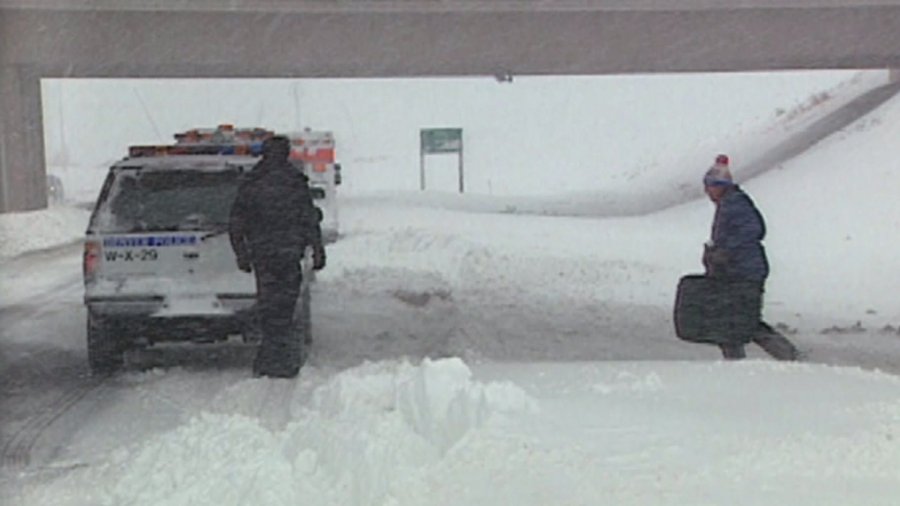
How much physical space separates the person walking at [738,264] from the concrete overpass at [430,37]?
32.9 ft

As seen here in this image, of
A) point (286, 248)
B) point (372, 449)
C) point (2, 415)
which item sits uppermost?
point (286, 248)

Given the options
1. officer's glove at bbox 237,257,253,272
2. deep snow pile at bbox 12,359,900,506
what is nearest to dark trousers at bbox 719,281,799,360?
deep snow pile at bbox 12,359,900,506

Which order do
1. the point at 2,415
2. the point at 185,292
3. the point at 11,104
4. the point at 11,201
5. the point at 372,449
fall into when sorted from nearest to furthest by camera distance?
the point at 372,449 → the point at 2,415 → the point at 185,292 → the point at 11,104 → the point at 11,201

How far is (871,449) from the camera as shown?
17.7 ft

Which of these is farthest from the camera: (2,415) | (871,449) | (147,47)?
(147,47)

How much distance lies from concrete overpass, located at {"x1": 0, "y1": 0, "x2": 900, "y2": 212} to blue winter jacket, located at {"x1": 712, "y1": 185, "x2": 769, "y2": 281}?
10.1 metres

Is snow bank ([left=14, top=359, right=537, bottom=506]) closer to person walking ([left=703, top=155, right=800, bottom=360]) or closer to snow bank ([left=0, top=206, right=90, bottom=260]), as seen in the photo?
person walking ([left=703, top=155, right=800, bottom=360])

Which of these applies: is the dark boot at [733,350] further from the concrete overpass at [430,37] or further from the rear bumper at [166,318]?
the concrete overpass at [430,37]

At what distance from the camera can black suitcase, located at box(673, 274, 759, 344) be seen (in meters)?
9.42

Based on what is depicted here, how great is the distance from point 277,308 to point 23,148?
64.3 feet

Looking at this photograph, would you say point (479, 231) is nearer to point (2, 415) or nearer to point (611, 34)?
point (611, 34)

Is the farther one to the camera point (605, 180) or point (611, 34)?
point (605, 180)

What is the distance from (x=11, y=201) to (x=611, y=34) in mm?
14789

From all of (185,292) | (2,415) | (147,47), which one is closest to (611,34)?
(147,47)
